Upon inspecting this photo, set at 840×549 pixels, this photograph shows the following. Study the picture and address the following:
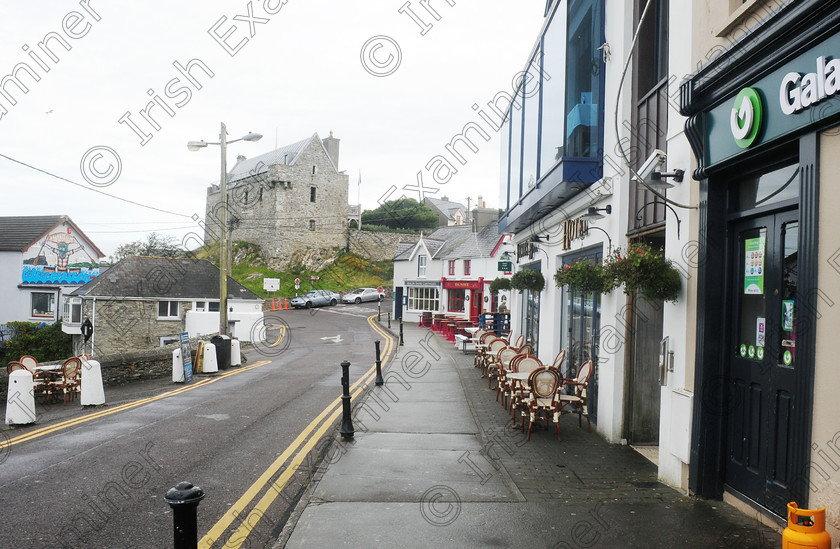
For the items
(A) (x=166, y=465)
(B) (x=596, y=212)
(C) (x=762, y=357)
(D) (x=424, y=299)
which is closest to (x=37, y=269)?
(D) (x=424, y=299)

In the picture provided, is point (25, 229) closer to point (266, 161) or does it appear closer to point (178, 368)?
point (266, 161)

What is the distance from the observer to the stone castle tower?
6738cm

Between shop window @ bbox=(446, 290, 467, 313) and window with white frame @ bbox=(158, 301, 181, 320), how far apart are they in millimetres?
17844

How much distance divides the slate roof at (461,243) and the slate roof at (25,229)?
89.0 ft

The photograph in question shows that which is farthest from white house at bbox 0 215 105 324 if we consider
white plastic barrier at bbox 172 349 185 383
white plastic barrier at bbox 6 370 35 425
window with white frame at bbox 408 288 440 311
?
white plastic barrier at bbox 6 370 35 425

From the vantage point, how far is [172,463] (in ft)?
23.0

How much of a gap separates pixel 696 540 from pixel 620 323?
3.85 m

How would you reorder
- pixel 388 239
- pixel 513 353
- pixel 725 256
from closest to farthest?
1. pixel 725 256
2. pixel 513 353
3. pixel 388 239

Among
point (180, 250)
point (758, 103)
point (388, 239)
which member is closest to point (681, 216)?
point (758, 103)

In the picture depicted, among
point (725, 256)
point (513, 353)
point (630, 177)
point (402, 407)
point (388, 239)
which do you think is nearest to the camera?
point (725, 256)

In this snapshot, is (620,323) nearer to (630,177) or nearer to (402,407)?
(630,177)

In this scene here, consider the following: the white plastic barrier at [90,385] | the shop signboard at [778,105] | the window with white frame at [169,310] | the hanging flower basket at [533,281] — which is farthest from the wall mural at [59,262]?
the shop signboard at [778,105]

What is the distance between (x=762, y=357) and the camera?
4863 mm

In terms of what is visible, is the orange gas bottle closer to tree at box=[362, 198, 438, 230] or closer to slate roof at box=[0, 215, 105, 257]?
slate roof at box=[0, 215, 105, 257]
